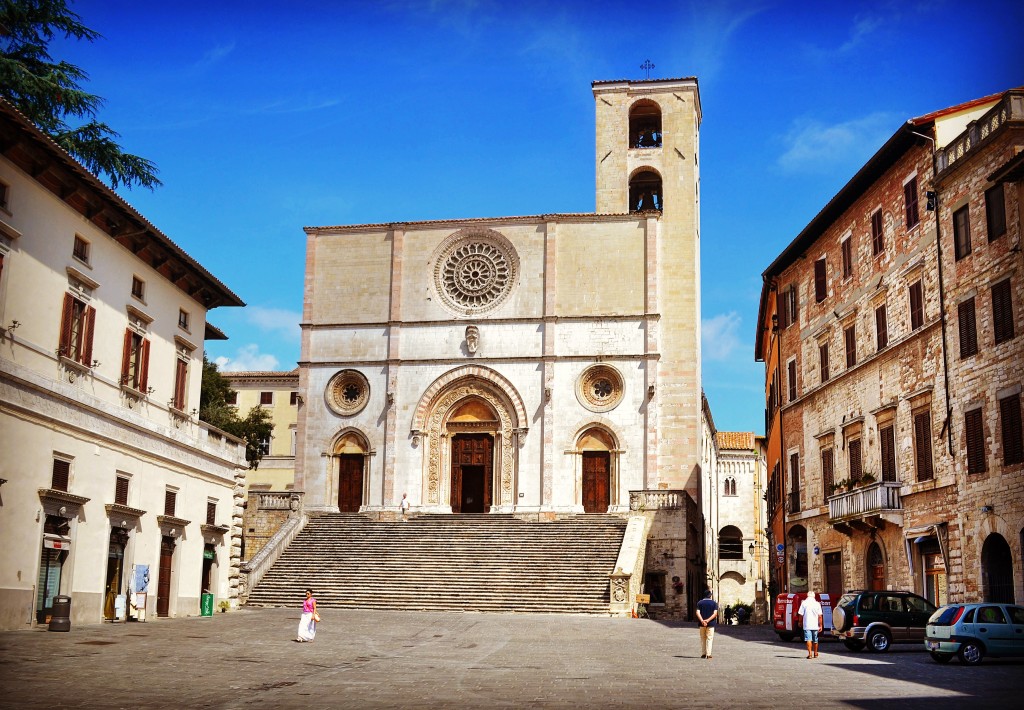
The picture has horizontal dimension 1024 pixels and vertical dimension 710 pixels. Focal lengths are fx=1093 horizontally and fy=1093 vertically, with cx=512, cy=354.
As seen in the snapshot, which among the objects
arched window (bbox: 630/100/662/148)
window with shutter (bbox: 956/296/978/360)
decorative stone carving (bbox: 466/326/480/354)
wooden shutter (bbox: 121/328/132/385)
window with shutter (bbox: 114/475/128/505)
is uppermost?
arched window (bbox: 630/100/662/148)

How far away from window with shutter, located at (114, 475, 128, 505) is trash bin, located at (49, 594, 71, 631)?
402 cm

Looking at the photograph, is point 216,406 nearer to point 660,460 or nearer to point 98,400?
point 660,460

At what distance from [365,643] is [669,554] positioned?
17.8 meters

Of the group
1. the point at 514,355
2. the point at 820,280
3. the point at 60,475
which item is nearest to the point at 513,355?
the point at 514,355

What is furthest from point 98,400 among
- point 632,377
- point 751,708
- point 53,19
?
point 632,377

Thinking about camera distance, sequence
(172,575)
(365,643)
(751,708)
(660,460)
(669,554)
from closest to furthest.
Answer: (751,708), (365,643), (172,575), (669,554), (660,460)

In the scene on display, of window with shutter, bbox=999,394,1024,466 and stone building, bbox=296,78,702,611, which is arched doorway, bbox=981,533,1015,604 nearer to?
window with shutter, bbox=999,394,1024,466

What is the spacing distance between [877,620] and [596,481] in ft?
66.5

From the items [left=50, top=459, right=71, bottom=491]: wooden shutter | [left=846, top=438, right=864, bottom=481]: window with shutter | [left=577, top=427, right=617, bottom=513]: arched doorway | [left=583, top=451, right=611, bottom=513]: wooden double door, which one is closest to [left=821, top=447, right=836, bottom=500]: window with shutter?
[left=846, top=438, right=864, bottom=481]: window with shutter

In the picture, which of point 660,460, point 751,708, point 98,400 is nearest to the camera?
point 751,708

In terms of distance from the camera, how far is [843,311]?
34.0m

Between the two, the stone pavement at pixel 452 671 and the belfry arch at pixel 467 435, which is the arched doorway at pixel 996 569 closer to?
the stone pavement at pixel 452 671

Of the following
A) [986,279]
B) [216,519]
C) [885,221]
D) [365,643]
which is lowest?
[365,643]

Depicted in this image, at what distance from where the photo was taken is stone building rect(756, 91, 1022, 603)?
24.9m
